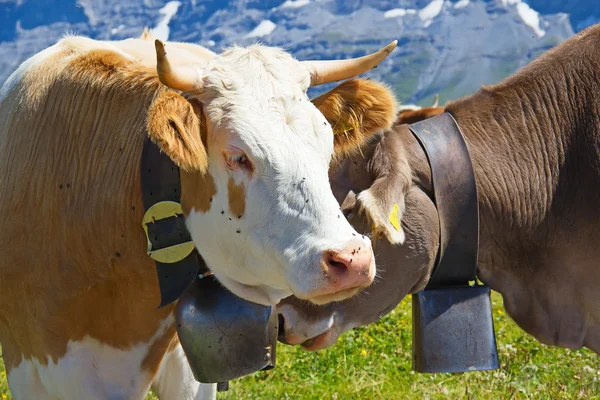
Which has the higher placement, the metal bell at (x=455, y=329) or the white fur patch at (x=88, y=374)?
the white fur patch at (x=88, y=374)

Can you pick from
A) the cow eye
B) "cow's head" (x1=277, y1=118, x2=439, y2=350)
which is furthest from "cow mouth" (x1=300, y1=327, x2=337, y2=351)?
the cow eye

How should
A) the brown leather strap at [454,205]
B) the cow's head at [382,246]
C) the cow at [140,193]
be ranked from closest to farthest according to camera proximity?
the cow at [140,193] < the cow's head at [382,246] < the brown leather strap at [454,205]

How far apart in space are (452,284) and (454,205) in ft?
1.54

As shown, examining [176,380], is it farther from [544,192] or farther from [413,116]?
[413,116]

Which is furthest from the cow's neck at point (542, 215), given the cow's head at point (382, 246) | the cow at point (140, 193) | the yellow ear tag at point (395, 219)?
the cow at point (140, 193)

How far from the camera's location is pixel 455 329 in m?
4.96

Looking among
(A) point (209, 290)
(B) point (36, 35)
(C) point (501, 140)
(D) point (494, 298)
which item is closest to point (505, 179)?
(C) point (501, 140)

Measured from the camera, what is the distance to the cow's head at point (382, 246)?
470cm

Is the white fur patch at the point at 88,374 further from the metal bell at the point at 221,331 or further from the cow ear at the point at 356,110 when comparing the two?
the cow ear at the point at 356,110

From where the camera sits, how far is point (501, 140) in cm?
519

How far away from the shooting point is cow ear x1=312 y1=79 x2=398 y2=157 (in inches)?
166

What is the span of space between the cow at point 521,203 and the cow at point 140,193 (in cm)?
61

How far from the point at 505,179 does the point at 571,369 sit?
192 cm

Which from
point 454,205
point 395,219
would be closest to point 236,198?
point 395,219
